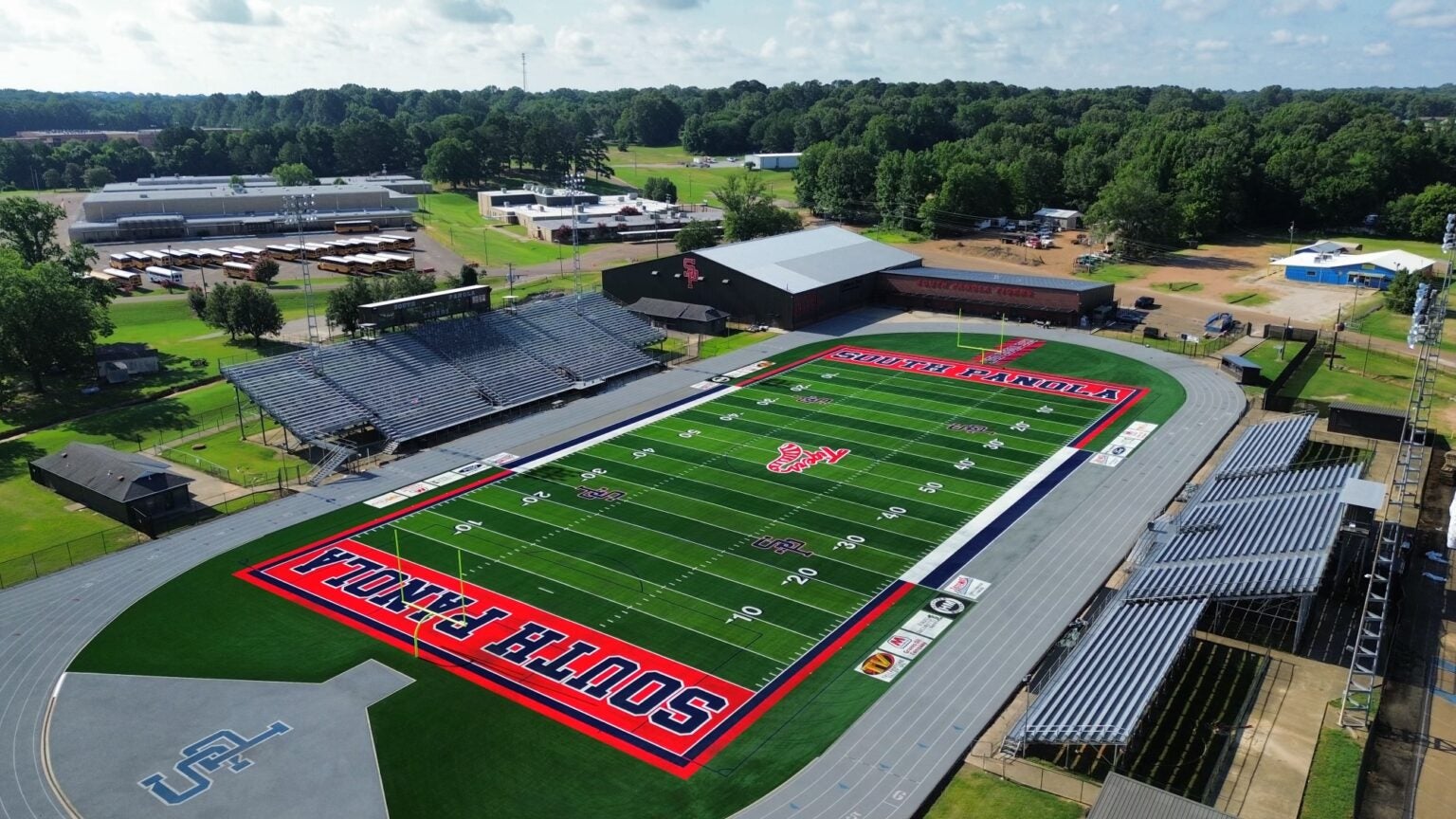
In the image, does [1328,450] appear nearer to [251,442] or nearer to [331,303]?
[251,442]

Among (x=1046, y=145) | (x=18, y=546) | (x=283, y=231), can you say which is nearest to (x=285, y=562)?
(x=18, y=546)

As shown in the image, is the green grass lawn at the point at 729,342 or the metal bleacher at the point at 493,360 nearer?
the metal bleacher at the point at 493,360

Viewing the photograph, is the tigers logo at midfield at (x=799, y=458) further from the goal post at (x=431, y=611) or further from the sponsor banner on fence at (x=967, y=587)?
the goal post at (x=431, y=611)

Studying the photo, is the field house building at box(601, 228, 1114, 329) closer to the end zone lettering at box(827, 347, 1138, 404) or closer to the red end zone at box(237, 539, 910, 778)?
the end zone lettering at box(827, 347, 1138, 404)

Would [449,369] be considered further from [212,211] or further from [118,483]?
[212,211]

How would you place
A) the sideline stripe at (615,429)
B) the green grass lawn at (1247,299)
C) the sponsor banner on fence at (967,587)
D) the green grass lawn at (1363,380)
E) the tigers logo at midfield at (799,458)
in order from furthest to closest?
1. the green grass lawn at (1247,299)
2. the green grass lawn at (1363,380)
3. the sideline stripe at (615,429)
4. the tigers logo at midfield at (799,458)
5. the sponsor banner on fence at (967,587)

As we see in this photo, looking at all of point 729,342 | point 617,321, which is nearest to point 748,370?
point 729,342

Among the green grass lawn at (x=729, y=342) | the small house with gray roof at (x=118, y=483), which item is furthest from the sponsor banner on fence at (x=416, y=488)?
the green grass lawn at (x=729, y=342)
